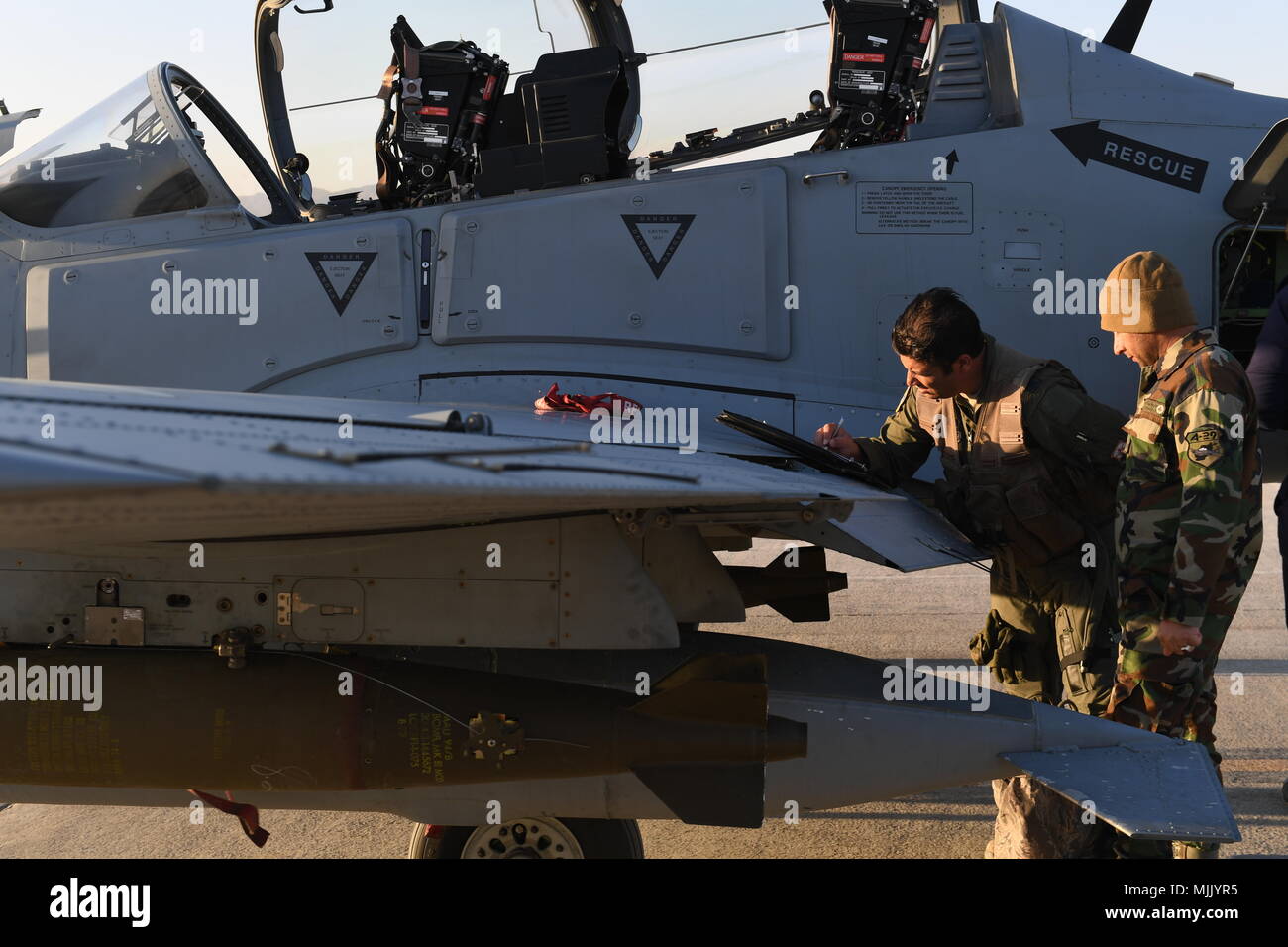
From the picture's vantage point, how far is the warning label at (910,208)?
3965 mm

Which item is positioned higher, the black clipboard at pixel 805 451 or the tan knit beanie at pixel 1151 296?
the tan knit beanie at pixel 1151 296

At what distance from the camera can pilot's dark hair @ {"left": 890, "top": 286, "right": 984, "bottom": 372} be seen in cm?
342

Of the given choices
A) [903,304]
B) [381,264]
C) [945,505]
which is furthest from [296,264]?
[945,505]

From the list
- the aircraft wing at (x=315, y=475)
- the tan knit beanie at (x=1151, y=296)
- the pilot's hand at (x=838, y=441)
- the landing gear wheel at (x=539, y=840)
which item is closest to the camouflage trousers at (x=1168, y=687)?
the aircraft wing at (x=315, y=475)

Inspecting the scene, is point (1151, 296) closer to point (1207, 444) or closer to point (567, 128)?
point (1207, 444)

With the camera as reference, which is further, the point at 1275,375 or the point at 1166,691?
the point at 1275,375

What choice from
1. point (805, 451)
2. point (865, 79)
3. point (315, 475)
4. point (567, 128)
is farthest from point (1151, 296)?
point (315, 475)

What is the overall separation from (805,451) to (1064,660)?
1162mm

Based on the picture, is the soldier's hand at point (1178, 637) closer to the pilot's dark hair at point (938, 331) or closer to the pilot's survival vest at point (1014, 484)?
the pilot's survival vest at point (1014, 484)

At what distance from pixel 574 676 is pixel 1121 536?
1.72 meters

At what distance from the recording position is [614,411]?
3684 mm

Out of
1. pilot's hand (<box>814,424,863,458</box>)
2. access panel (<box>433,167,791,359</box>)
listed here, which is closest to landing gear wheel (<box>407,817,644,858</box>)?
pilot's hand (<box>814,424,863,458</box>)

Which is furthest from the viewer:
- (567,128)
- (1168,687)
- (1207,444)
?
(567,128)

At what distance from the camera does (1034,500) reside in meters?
3.48
